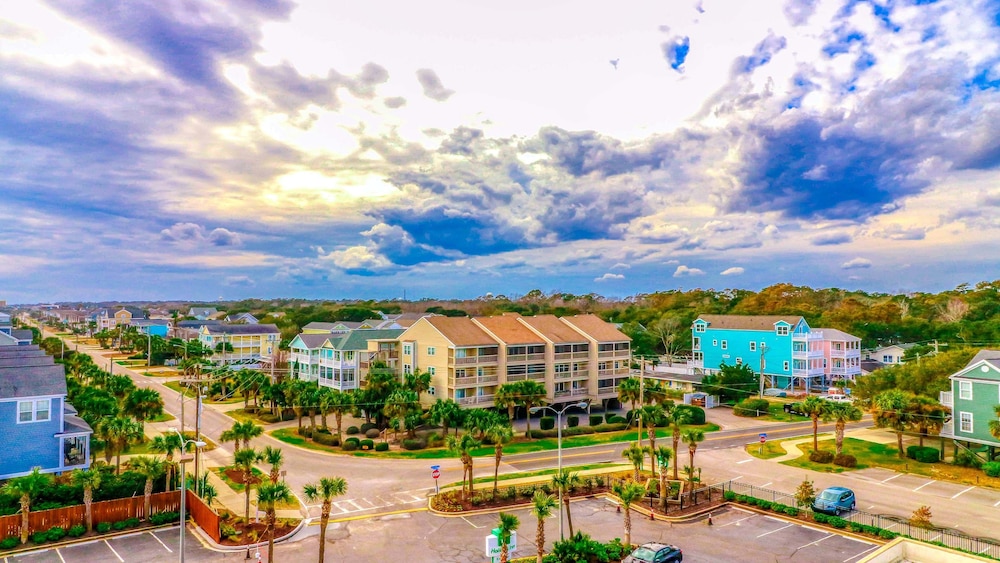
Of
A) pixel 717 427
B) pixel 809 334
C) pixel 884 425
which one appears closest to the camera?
pixel 884 425

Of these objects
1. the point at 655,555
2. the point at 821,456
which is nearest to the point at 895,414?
the point at 821,456

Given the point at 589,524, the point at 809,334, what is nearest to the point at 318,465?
the point at 589,524

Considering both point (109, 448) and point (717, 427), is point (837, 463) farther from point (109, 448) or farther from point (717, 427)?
point (109, 448)

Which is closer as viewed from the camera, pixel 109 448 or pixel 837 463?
pixel 109 448

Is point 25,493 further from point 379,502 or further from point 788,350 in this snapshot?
point 788,350

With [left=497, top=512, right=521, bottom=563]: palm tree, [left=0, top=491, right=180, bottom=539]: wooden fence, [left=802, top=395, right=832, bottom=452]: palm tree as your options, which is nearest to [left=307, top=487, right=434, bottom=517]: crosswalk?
[left=0, top=491, right=180, bottom=539]: wooden fence

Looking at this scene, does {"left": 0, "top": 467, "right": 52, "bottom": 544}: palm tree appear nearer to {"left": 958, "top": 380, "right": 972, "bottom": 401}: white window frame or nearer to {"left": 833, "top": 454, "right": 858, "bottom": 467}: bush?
{"left": 833, "top": 454, "right": 858, "bottom": 467}: bush
